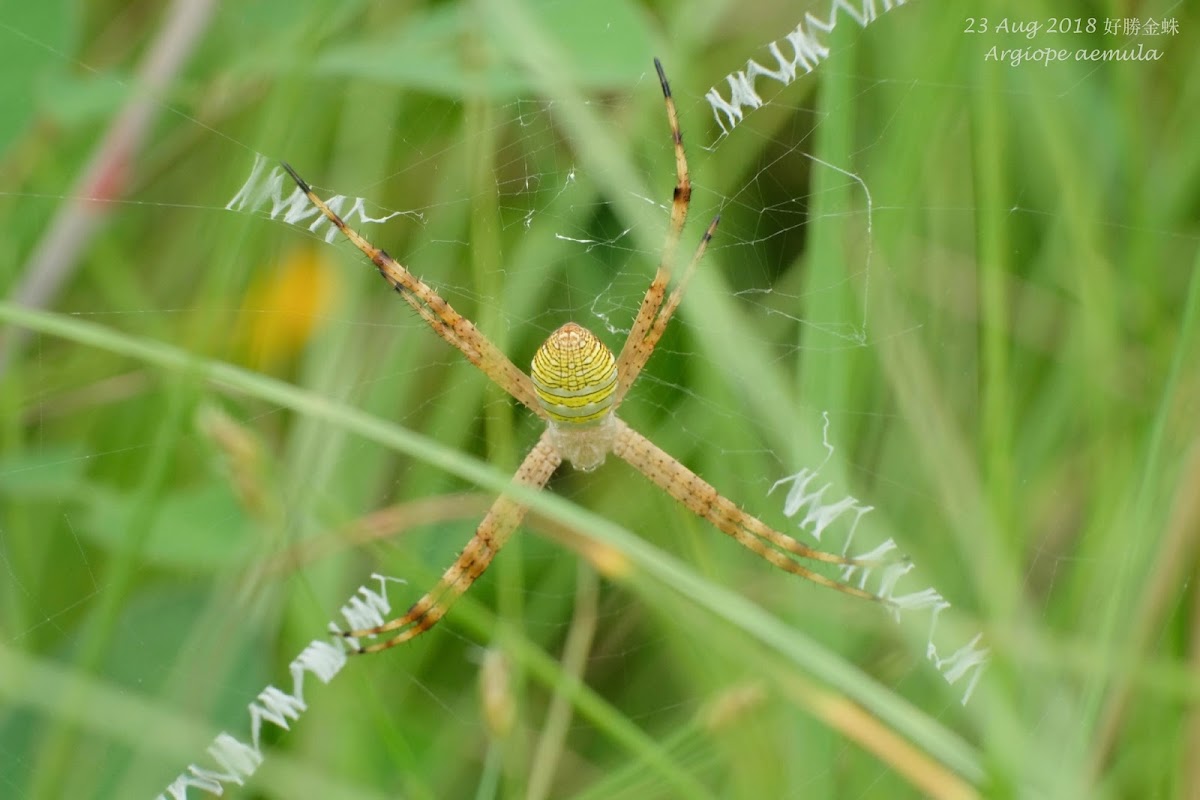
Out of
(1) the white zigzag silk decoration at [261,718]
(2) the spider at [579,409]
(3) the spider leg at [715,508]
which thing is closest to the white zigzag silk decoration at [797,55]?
(2) the spider at [579,409]

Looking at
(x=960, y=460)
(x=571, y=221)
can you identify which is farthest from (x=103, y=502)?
(x=960, y=460)

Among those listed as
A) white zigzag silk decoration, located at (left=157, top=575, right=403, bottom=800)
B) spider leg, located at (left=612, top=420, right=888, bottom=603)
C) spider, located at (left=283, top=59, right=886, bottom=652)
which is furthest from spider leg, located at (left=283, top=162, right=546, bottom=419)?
white zigzag silk decoration, located at (left=157, top=575, right=403, bottom=800)

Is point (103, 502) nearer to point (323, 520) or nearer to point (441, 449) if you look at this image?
point (323, 520)

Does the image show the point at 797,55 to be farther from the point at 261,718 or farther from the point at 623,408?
the point at 261,718

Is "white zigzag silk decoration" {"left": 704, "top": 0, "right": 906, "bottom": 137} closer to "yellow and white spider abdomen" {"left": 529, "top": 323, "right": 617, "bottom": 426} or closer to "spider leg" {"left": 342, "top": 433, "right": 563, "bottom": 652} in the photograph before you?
"yellow and white spider abdomen" {"left": 529, "top": 323, "right": 617, "bottom": 426}

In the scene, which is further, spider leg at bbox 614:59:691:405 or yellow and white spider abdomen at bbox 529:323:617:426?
spider leg at bbox 614:59:691:405

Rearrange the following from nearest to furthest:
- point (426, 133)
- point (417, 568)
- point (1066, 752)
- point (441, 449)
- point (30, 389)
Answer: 1. point (441, 449)
2. point (1066, 752)
3. point (417, 568)
4. point (30, 389)
5. point (426, 133)

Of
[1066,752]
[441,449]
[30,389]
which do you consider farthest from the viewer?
[30,389]
